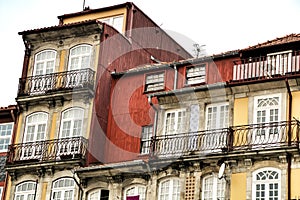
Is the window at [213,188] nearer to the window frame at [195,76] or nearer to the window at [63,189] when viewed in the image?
the window frame at [195,76]

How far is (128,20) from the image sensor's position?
4409 centimetres

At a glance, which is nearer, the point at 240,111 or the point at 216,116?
the point at 240,111

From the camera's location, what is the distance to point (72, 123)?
4078 centimetres

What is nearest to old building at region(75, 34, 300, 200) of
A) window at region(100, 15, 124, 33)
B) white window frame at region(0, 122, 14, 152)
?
window at region(100, 15, 124, 33)

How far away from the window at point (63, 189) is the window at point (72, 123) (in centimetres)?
218

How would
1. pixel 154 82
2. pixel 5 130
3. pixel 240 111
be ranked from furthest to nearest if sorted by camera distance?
pixel 5 130
pixel 154 82
pixel 240 111

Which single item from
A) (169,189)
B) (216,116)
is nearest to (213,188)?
(169,189)

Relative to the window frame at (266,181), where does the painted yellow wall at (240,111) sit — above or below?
above

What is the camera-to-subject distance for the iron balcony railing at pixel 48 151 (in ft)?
130

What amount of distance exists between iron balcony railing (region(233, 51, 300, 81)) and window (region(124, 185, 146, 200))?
231 inches

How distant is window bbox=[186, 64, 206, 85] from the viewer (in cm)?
3872

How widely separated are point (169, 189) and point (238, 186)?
3.33 metres

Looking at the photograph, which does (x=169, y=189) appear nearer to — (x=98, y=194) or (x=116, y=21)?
(x=98, y=194)

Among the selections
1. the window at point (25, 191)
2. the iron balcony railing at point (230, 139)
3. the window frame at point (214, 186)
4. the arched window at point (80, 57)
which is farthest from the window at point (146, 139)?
the window at point (25, 191)
